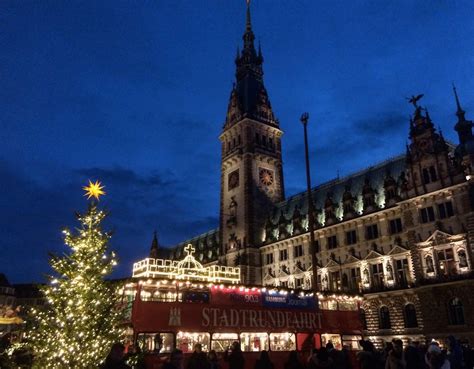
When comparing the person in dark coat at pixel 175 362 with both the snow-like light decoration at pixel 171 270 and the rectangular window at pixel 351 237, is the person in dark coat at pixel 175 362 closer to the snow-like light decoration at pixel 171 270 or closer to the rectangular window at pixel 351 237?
the snow-like light decoration at pixel 171 270

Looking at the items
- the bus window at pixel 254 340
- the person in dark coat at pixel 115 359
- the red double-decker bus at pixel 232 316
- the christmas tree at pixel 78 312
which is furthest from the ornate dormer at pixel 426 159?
the person in dark coat at pixel 115 359

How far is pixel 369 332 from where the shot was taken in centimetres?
4434

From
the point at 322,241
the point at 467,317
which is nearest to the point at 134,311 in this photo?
the point at 467,317

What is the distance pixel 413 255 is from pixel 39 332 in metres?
36.8

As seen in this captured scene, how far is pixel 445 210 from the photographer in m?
40.1

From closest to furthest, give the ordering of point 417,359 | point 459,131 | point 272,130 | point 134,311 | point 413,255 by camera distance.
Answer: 1. point 417,359
2. point 134,311
3. point 413,255
4. point 459,131
5. point 272,130

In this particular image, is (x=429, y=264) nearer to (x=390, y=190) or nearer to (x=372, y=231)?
(x=372, y=231)

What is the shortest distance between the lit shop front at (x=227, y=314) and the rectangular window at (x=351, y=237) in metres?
19.9

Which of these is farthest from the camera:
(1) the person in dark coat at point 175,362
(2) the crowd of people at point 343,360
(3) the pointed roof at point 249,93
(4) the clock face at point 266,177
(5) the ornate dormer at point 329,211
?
(3) the pointed roof at point 249,93

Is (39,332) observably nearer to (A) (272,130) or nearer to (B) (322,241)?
(B) (322,241)

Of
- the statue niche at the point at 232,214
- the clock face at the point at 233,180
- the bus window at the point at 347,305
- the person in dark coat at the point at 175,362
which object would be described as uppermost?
the clock face at the point at 233,180

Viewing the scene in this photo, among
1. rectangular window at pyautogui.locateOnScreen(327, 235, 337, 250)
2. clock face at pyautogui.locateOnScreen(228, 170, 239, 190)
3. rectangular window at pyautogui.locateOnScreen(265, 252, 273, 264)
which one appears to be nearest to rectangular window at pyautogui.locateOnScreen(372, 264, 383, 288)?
rectangular window at pyautogui.locateOnScreen(327, 235, 337, 250)

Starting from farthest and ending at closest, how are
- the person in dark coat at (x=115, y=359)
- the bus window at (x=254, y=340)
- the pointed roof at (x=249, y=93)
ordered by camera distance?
1. the pointed roof at (x=249, y=93)
2. the bus window at (x=254, y=340)
3. the person in dark coat at (x=115, y=359)

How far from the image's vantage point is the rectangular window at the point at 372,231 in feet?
155
